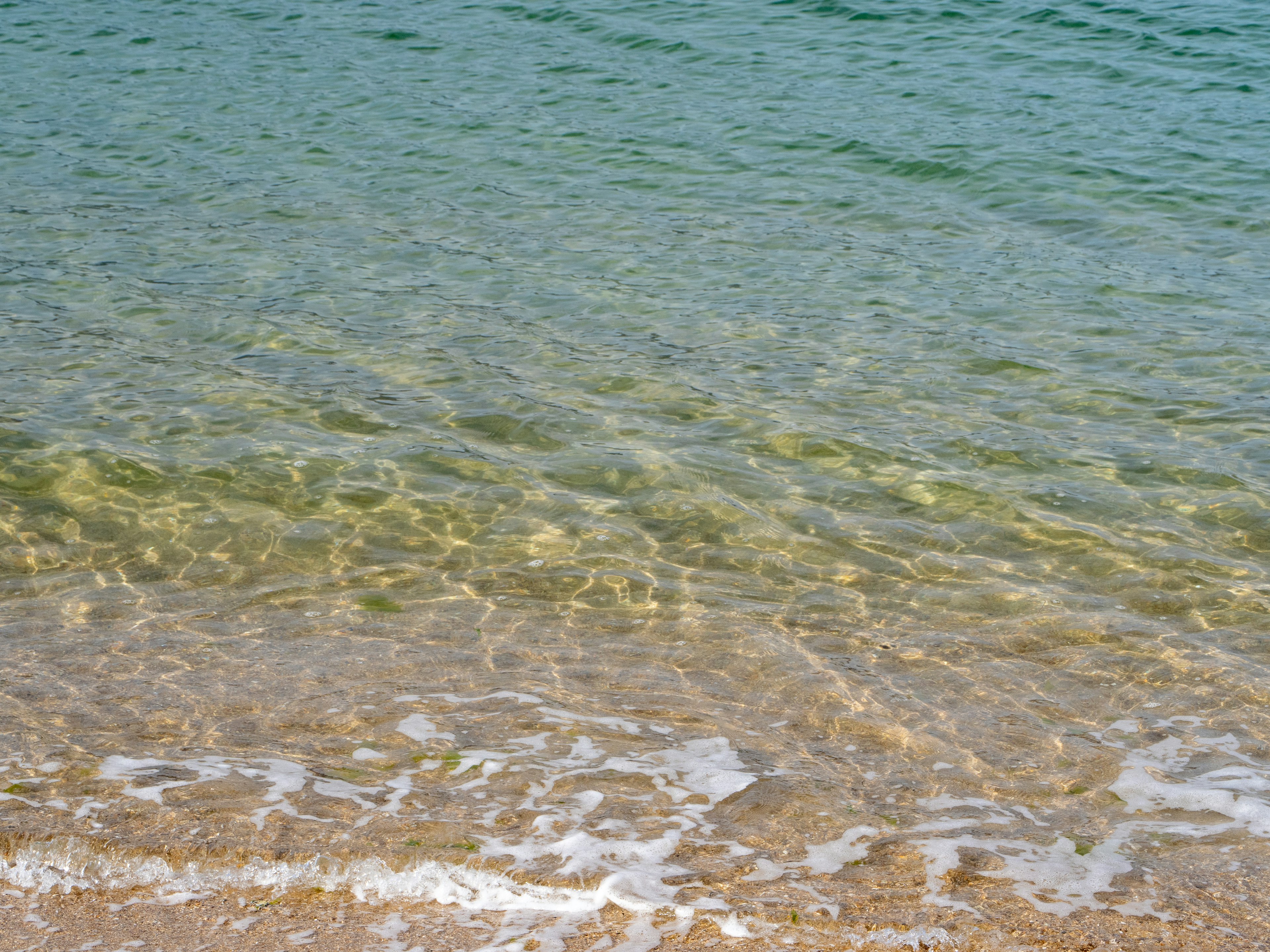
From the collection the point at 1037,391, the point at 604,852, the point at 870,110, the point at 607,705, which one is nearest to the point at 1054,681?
the point at 607,705

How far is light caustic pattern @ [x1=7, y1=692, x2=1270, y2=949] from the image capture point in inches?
145

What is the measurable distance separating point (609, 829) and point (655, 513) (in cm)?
300

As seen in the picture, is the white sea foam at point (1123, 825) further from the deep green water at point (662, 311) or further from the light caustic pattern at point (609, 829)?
the deep green water at point (662, 311)

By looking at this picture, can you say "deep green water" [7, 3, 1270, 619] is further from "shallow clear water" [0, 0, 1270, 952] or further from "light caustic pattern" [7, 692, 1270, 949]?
"light caustic pattern" [7, 692, 1270, 949]

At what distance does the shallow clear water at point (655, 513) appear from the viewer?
4.04 meters

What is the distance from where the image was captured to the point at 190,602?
591 cm

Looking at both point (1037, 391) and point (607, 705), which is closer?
point (607, 705)

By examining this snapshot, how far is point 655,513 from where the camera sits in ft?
22.5

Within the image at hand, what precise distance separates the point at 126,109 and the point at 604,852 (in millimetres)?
16083

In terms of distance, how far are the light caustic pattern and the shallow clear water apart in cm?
2

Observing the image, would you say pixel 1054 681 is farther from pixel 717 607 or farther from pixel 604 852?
pixel 604 852

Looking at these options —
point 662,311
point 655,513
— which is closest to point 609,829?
point 655,513

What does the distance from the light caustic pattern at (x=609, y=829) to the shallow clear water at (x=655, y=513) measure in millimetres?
20

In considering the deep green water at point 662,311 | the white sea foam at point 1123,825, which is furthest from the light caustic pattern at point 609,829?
the deep green water at point 662,311
